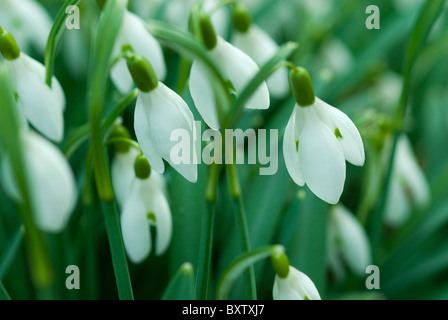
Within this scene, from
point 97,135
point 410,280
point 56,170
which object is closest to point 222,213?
point 410,280

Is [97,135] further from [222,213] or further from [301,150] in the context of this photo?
[222,213]

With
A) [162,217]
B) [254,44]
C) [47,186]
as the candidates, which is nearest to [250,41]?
[254,44]

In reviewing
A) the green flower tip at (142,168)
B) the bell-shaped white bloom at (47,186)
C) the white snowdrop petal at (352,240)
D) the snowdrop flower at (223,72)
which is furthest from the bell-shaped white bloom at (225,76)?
the white snowdrop petal at (352,240)

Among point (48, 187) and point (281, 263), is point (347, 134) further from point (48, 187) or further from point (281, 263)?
point (48, 187)

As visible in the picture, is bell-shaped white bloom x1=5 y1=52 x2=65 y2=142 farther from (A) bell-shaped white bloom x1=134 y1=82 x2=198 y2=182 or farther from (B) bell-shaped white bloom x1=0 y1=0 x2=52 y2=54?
(B) bell-shaped white bloom x1=0 y1=0 x2=52 y2=54

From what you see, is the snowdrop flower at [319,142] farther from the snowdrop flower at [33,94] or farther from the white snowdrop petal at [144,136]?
the snowdrop flower at [33,94]

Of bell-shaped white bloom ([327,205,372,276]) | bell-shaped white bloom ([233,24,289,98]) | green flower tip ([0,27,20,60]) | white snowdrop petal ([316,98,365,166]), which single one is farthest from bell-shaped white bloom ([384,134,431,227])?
green flower tip ([0,27,20,60])
